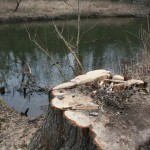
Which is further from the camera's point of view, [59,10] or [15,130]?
[59,10]

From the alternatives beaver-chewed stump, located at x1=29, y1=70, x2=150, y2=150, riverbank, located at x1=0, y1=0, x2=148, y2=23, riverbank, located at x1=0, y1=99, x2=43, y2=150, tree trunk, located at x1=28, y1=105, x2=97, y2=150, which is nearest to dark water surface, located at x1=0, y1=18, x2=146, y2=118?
riverbank, located at x1=0, y1=0, x2=148, y2=23

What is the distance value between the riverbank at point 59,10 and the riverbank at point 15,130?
13475mm

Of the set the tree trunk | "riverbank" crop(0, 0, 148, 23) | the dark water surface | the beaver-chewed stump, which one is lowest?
the dark water surface

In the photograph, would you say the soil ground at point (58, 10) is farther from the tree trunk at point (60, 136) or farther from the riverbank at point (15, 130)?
the tree trunk at point (60, 136)

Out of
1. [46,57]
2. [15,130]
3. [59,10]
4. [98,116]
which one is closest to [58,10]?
[59,10]

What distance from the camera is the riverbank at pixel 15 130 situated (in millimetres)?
5223

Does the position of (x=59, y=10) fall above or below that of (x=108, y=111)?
below

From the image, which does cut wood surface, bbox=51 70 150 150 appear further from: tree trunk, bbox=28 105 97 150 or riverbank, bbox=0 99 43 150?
riverbank, bbox=0 99 43 150

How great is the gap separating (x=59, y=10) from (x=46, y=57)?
11132 millimetres

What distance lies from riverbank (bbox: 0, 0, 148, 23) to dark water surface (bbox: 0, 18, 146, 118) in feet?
4.09

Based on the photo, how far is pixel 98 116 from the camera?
2959mm

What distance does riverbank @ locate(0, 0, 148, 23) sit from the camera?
2111 cm

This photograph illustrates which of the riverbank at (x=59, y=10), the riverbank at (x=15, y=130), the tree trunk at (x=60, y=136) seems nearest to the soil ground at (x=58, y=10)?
the riverbank at (x=59, y=10)

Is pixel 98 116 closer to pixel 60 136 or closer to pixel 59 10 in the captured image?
pixel 60 136
